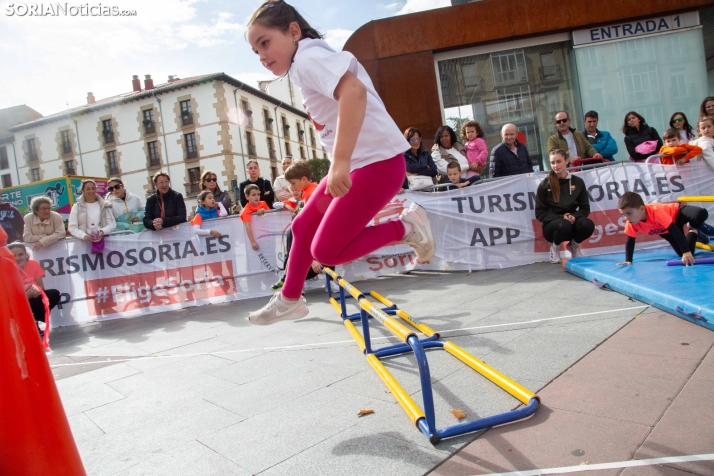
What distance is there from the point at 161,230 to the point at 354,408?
6.29 meters

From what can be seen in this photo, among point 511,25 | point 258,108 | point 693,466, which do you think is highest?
point 258,108

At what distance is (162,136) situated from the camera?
44219 millimetres

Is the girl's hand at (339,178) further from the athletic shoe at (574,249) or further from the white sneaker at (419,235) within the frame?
the athletic shoe at (574,249)

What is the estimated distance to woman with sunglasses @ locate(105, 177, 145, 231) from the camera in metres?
8.49

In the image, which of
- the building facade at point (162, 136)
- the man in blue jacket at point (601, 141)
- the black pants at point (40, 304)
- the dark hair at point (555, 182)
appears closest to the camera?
the black pants at point (40, 304)

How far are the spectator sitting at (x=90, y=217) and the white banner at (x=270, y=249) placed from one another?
0.70 feet

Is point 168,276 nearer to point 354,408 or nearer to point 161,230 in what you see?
point 161,230

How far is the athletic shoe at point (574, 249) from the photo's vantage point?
23.0ft

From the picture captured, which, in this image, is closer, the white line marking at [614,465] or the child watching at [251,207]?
the white line marking at [614,465]

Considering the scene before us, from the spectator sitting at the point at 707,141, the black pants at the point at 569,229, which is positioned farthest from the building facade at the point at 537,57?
the black pants at the point at 569,229

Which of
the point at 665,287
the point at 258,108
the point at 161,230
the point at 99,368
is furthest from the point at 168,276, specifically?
the point at 258,108

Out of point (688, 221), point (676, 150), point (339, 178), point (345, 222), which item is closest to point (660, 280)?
point (688, 221)

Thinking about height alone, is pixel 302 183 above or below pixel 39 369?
above

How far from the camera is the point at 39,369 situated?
1.76 meters
